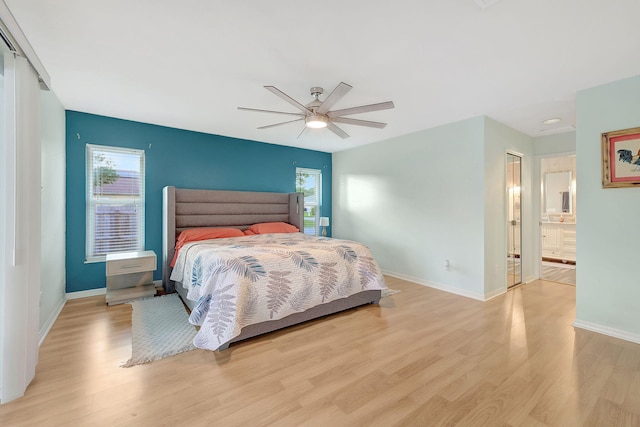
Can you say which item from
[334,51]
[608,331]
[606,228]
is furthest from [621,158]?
[334,51]

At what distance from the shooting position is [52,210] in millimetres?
3121

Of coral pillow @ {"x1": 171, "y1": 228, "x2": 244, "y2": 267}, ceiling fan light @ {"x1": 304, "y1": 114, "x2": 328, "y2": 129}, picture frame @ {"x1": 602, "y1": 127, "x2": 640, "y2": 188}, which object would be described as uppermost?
ceiling fan light @ {"x1": 304, "y1": 114, "x2": 328, "y2": 129}

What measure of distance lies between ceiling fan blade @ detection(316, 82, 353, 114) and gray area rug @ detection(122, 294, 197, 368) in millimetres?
2571

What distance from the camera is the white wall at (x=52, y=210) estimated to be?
2.78 m

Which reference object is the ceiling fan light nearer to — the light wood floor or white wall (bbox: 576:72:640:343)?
the light wood floor

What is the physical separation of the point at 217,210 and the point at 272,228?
98cm

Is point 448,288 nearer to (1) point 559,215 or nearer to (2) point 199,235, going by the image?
(2) point 199,235

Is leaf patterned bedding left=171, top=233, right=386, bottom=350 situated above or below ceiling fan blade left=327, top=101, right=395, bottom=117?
below

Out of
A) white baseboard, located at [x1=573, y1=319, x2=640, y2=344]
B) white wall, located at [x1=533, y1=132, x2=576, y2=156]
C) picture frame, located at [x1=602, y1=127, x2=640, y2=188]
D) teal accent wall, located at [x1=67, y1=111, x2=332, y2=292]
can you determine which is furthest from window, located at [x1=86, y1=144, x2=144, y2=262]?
white wall, located at [x1=533, y1=132, x2=576, y2=156]

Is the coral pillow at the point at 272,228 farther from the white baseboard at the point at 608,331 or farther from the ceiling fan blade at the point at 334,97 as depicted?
the white baseboard at the point at 608,331

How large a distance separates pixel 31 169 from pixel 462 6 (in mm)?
3166

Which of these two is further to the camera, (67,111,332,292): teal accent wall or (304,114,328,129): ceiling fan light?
(67,111,332,292): teal accent wall

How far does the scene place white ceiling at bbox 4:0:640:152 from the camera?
183 cm

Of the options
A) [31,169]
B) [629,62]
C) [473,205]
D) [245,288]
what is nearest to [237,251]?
[245,288]
